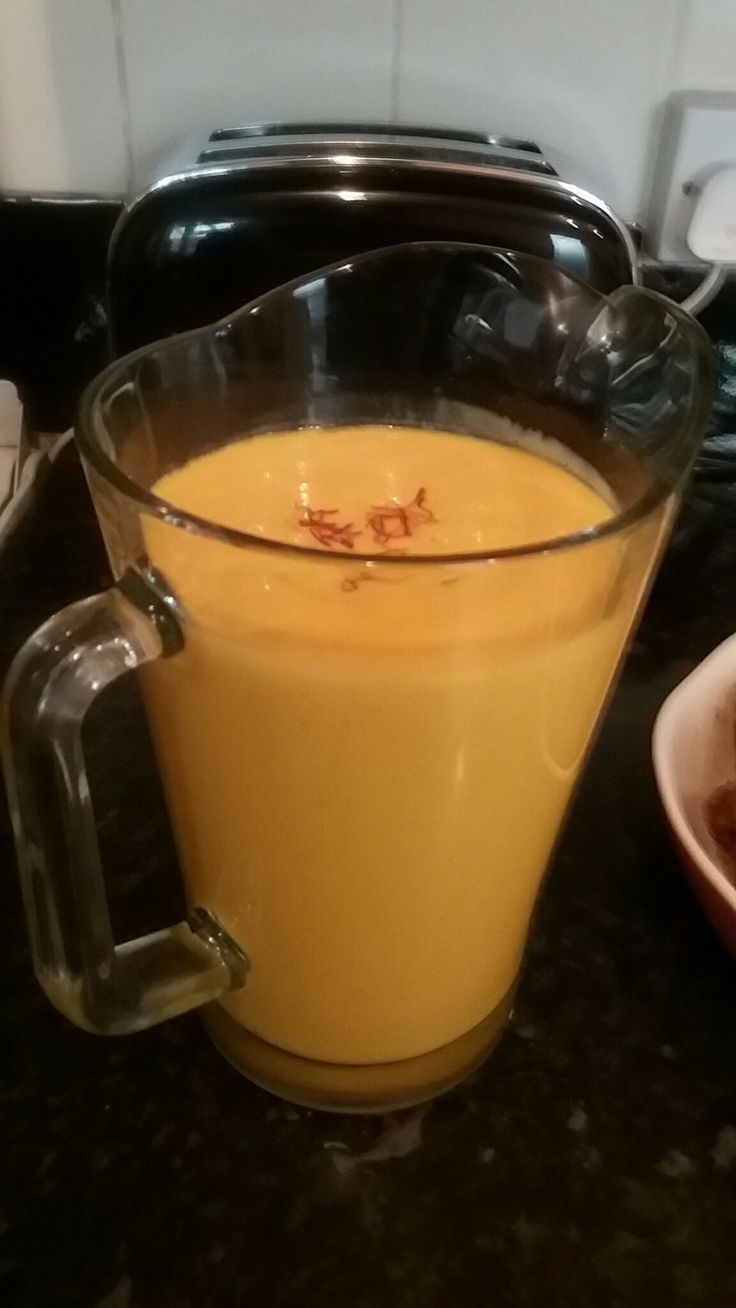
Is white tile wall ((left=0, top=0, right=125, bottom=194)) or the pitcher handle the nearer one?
the pitcher handle

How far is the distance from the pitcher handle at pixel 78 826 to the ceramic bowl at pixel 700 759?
0.18 metres

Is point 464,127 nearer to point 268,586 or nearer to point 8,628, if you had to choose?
point 8,628

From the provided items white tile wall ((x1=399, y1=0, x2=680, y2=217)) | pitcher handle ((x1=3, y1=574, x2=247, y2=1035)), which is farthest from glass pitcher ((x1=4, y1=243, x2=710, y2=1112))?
white tile wall ((x1=399, y1=0, x2=680, y2=217))

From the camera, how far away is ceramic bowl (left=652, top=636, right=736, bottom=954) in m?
0.45

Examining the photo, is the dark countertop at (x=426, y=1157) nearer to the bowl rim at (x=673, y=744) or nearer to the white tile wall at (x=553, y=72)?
the bowl rim at (x=673, y=744)

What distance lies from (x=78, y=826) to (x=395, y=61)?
0.58 meters

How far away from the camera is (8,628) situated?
0.66m

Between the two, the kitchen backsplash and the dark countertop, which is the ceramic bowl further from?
the kitchen backsplash

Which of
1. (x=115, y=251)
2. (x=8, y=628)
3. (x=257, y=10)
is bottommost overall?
(x=8, y=628)

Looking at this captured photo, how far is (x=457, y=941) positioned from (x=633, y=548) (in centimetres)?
15

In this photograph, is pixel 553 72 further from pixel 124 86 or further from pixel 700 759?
pixel 700 759

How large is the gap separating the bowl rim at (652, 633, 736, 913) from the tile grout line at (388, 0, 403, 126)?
16.2 inches

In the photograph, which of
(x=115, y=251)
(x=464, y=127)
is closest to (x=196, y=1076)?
(x=115, y=251)

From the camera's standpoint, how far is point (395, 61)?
733mm
